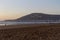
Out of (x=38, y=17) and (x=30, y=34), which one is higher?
(x=38, y=17)

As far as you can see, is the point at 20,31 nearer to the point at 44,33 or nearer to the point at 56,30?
the point at 44,33

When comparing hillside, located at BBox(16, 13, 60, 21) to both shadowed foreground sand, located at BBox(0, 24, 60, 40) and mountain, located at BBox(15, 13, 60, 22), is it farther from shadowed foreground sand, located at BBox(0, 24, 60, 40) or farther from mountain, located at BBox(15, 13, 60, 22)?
shadowed foreground sand, located at BBox(0, 24, 60, 40)

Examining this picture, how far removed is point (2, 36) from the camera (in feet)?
12.3

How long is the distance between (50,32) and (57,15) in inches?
62.9

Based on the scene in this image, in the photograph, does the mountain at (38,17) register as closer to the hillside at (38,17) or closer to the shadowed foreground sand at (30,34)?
the hillside at (38,17)

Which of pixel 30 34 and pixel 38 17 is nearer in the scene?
pixel 30 34

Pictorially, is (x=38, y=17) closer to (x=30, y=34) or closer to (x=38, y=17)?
(x=38, y=17)

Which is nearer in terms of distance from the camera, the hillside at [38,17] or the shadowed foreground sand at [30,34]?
the shadowed foreground sand at [30,34]

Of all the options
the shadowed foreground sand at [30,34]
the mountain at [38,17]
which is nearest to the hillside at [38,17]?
the mountain at [38,17]

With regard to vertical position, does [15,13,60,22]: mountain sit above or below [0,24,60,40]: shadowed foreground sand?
above

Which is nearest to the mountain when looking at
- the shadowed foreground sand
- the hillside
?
the hillside

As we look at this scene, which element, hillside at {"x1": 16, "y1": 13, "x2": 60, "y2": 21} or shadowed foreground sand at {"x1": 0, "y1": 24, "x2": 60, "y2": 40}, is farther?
hillside at {"x1": 16, "y1": 13, "x2": 60, "y2": 21}

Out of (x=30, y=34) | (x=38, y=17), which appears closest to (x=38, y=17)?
(x=38, y=17)

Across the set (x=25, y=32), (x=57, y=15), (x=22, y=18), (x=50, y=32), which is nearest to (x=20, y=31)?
(x=25, y=32)
